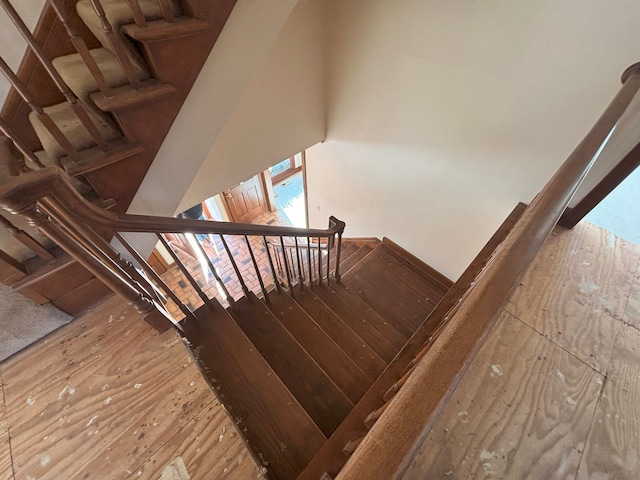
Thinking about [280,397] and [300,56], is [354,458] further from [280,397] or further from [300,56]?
[300,56]

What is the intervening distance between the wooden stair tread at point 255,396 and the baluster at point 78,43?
105cm

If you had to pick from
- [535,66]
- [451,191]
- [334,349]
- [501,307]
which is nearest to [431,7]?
[535,66]

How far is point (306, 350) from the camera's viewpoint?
1.54m

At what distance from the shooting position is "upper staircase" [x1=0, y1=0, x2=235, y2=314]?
3.14 ft

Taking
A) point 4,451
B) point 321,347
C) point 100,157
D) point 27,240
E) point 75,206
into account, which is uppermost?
point 100,157

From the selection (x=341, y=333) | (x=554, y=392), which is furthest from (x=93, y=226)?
(x=554, y=392)

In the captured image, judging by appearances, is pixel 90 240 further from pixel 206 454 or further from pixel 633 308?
pixel 633 308

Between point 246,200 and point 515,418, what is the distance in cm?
509

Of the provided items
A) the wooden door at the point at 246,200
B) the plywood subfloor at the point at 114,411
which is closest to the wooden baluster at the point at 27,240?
the plywood subfloor at the point at 114,411

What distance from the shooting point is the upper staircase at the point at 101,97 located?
96 centimetres

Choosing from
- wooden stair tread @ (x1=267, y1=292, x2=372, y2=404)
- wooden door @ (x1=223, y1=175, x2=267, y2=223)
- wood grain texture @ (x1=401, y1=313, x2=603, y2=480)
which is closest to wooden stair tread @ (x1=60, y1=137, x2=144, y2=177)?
wooden stair tread @ (x1=267, y1=292, x2=372, y2=404)

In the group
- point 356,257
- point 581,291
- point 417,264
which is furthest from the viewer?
point 356,257

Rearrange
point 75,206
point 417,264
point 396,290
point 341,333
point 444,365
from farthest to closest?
Answer: point 417,264, point 396,290, point 341,333, point 75,206, point 444,365

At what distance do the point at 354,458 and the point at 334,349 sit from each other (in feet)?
4.06
